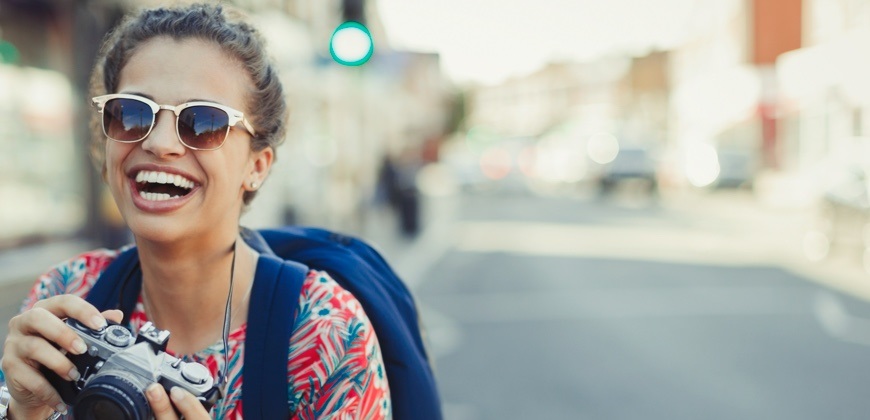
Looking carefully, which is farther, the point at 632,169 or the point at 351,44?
the point at 632,169

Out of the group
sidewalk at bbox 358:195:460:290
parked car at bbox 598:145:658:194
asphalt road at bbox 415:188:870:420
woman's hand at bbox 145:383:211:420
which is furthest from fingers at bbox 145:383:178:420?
parked car at bbox 598:145:658:194

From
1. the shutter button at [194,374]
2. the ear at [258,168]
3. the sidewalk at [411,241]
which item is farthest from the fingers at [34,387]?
the sidewalk at [411,241]

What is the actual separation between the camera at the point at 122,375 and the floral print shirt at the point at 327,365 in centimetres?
20

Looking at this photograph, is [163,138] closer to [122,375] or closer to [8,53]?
[122,375]

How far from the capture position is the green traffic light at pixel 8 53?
10.4m

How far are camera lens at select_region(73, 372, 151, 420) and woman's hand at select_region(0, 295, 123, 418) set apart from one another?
101mm

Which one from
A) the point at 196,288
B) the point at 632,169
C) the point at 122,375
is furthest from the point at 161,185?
the point at 632,169

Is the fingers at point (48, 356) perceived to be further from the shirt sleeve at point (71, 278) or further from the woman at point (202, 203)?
the shirt sleeve at point (71, 278)

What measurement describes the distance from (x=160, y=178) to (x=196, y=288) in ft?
0.89

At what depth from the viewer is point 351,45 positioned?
22.8ft

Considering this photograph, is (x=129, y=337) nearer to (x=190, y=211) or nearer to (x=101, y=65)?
(x=190, y=211)

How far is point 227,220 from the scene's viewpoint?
192cm

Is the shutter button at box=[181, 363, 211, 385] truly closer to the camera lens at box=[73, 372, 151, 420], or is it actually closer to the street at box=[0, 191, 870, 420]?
the camera lens at box=[73, 372, 151, 420]

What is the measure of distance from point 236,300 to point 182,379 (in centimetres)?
39
